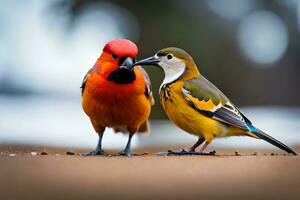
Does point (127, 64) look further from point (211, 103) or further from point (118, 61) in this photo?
point (211, 103)

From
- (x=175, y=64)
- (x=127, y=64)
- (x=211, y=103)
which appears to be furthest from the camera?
(x=175, y=64)

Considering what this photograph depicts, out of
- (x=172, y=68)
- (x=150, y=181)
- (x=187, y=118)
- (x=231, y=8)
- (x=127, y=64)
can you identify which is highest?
(x=231, y=8)

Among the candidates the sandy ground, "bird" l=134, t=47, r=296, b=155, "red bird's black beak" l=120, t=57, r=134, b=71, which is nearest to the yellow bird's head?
"bird" l=134, t=47, r=296, b=155

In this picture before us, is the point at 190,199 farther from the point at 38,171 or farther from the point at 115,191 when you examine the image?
the point at 38,171

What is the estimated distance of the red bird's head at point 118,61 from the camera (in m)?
2.99

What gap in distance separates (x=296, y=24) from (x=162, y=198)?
18.2m

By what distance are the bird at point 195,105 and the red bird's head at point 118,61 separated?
6 centimetres

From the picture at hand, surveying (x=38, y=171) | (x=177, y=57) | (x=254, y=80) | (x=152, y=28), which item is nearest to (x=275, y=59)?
(x=254, y=80)

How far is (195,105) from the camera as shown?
3.24 metres

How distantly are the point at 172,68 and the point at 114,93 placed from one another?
362 millimetres

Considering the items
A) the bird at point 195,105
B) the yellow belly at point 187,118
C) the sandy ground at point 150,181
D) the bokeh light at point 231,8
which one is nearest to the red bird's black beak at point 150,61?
the bird at point 195,105

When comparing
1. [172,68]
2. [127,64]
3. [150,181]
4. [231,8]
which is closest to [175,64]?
[172,68]

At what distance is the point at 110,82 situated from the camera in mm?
3197

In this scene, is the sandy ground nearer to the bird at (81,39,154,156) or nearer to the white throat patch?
the bird at (81,39,154,156)
